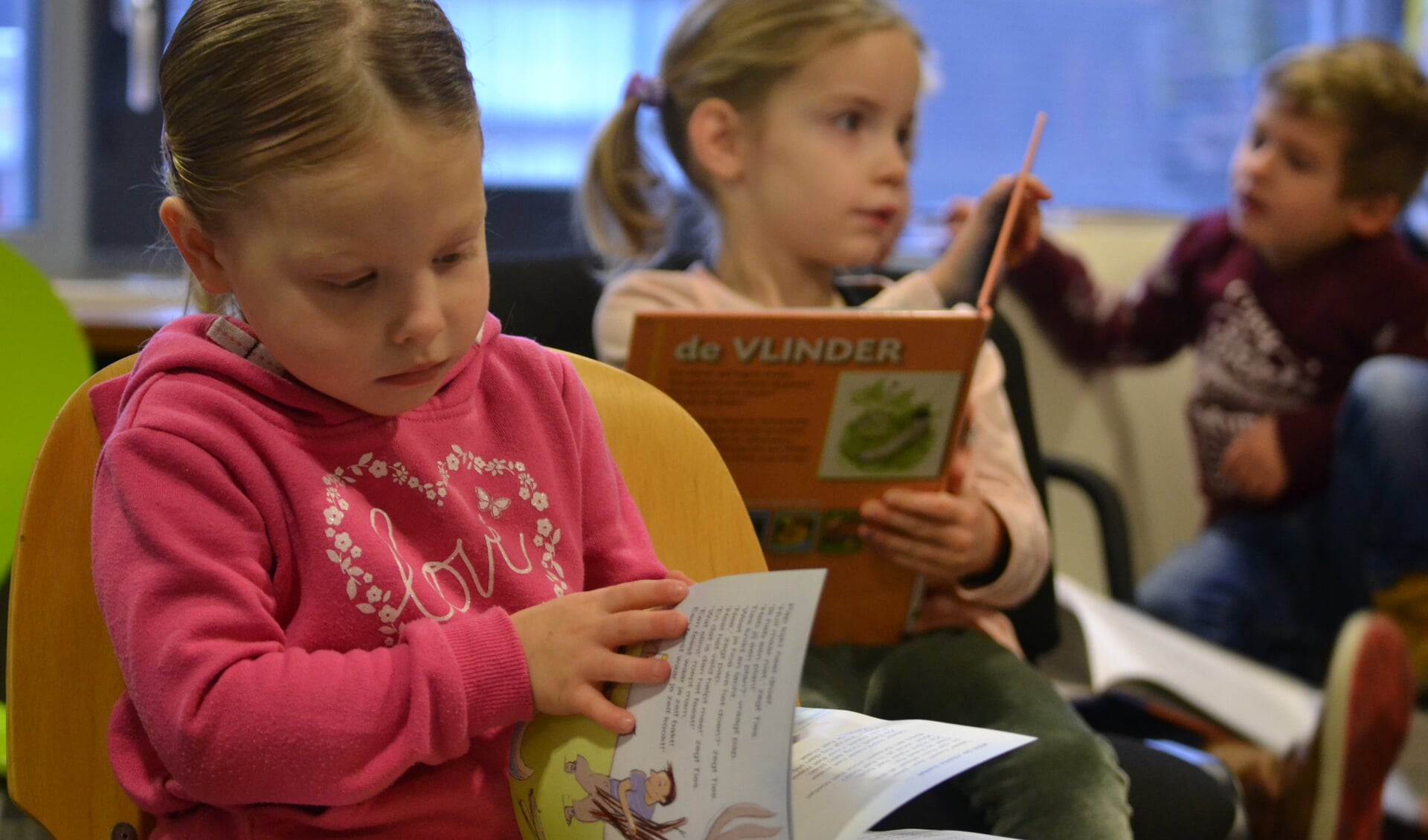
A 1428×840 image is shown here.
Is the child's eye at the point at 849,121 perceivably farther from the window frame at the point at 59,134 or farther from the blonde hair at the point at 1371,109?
the window frame at the point at 59,134

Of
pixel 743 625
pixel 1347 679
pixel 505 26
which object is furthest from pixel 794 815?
pixel 505 26

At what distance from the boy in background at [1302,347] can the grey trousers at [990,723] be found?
1.24 m

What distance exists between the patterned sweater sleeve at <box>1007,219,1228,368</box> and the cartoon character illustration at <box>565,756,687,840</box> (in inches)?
69.7

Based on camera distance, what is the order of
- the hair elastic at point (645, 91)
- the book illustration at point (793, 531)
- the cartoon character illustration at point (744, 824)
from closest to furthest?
1. the cartoon character illustration at point (744, 824)
2. the book illustration at point (793, 531)
3. the hair elastic at point (645, 91)

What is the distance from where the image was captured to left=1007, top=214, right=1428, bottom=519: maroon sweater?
213 centimetres

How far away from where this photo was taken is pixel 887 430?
101 centimetres

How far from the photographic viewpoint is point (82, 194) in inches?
93.6

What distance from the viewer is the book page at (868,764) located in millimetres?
619

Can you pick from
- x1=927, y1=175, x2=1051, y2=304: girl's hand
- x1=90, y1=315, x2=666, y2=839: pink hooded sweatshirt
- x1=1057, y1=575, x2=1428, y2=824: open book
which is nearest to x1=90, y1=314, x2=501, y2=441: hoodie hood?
x1=90, y1=315, x2=666, y2=839: pink hooded sweatshirt

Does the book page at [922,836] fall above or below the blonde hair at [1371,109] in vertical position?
below

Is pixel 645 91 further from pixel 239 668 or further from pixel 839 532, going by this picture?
pixel 239 668

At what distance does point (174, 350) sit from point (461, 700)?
0.24 metres

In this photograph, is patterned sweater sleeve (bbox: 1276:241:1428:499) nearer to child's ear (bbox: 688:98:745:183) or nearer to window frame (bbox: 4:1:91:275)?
child's ear (bbox: 688:98:745:183)

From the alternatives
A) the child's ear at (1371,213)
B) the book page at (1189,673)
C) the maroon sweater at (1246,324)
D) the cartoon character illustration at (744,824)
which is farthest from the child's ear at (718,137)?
the child's ear at (1371,213)
